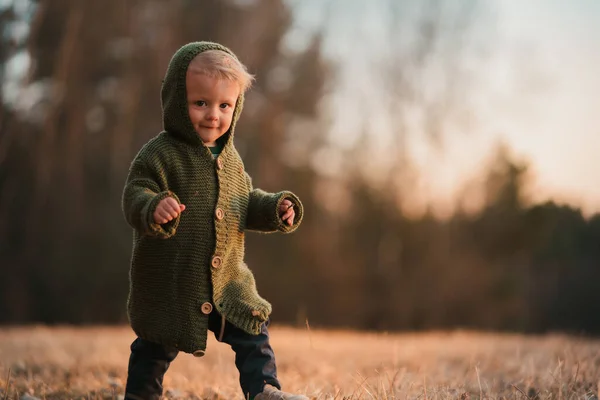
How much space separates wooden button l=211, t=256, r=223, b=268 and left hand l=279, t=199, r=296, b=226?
322 millimetres

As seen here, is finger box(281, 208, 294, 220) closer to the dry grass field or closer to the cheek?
the cheek

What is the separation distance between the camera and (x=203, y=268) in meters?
2.68

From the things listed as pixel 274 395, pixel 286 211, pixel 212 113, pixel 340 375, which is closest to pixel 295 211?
pixel 286 211

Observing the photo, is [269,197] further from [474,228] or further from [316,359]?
[474,228]

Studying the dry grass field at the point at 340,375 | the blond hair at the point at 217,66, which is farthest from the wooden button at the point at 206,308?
the blond hair at the point at 217,66

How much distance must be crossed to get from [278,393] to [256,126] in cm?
1354

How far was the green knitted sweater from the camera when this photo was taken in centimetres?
265

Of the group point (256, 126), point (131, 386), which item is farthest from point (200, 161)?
point (256, 126)

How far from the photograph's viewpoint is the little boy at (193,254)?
2656mm

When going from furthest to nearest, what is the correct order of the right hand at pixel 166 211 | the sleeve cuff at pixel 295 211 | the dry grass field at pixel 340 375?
the dry grass field at pixel 340 375, the sleeve cuff at pixel 295 211, the right hand at pixel 166 211

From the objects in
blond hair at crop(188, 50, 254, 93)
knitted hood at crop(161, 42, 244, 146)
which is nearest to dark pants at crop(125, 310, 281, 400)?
knitted hood at crop(161, 42, 244, 146)

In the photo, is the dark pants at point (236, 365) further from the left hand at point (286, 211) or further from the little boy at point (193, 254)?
the left hand at point (286, 211)

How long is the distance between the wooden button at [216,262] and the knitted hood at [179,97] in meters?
0.48

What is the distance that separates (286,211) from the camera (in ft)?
9.36
